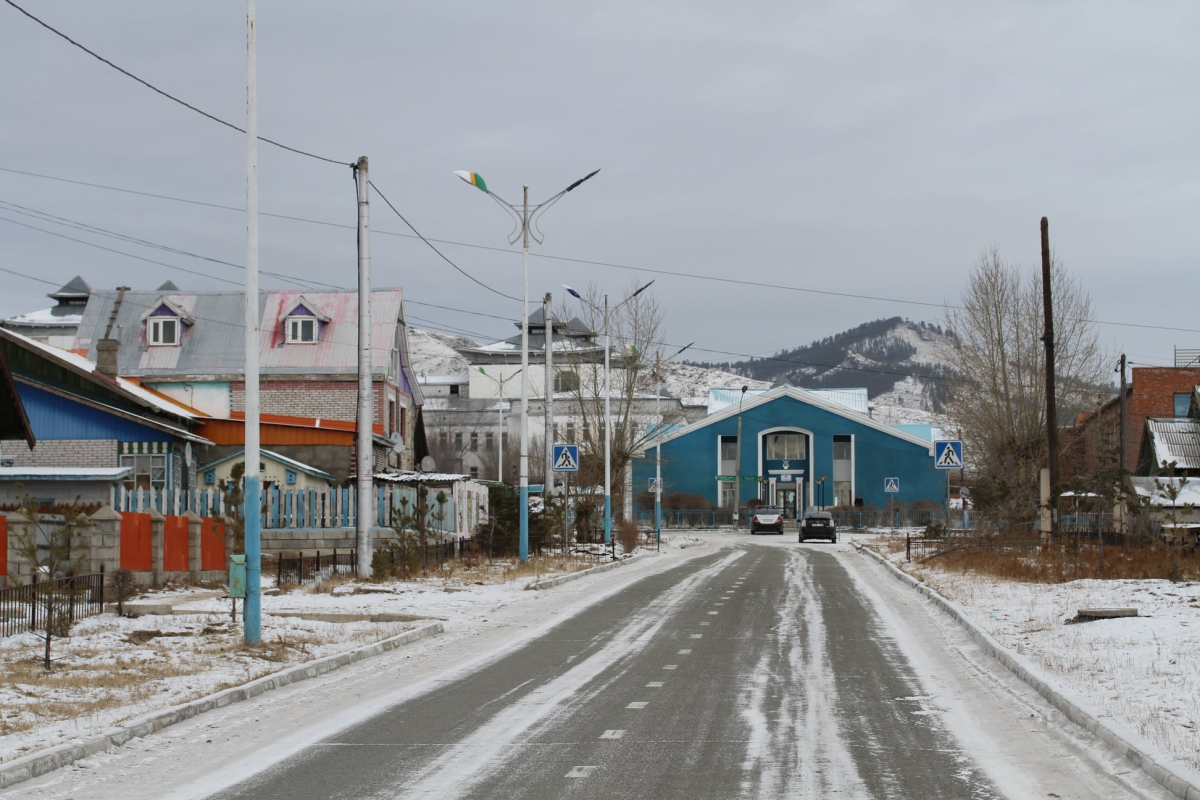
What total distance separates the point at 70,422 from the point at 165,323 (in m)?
14.1

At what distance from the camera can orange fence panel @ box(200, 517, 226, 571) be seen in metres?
24.8

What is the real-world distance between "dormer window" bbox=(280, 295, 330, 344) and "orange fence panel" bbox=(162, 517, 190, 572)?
76.2 feet

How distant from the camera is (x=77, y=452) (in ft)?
111

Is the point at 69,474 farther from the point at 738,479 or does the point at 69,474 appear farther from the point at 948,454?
the point at 738,479

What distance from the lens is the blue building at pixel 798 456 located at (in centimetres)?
8369

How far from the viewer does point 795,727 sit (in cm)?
938

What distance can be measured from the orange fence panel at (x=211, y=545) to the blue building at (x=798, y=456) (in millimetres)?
58289

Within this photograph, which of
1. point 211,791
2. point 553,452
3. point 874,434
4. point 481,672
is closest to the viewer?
point 211,791

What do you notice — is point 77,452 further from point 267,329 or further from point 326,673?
point 326,673

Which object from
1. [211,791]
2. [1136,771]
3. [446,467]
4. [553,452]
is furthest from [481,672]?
[446,467]

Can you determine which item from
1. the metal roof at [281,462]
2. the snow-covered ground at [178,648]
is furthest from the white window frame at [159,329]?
the snow-covered ground at [178,648]

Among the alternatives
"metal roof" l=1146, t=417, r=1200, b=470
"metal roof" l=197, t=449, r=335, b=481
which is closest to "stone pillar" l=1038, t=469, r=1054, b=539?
"metal roof" l=1146, t=417, r=1200, b=470

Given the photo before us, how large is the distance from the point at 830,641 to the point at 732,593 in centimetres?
730

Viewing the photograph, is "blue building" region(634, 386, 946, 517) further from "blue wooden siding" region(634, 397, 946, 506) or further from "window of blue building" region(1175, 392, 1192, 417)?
"window of blue building" region(1175, 392, 1192, 417)
